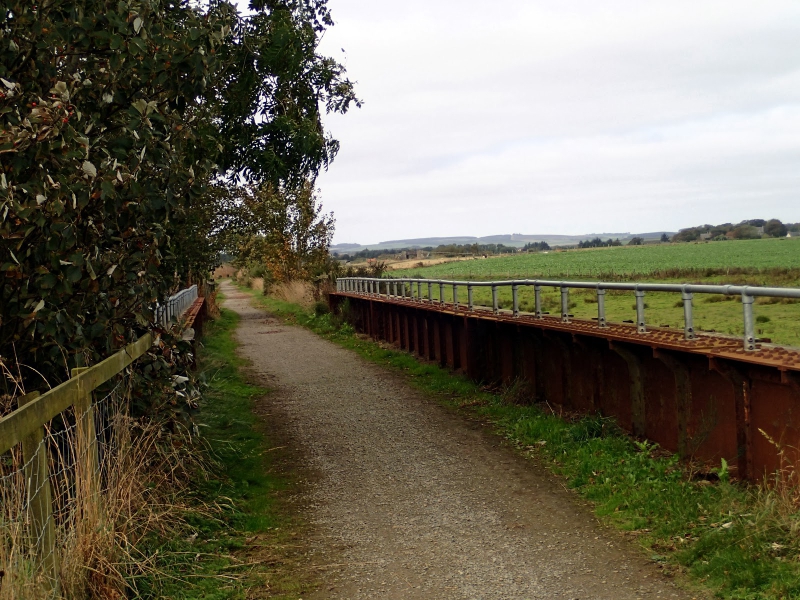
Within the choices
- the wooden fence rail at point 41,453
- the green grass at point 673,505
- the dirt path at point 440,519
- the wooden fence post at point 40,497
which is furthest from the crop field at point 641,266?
the wooden fence post at point 40,497

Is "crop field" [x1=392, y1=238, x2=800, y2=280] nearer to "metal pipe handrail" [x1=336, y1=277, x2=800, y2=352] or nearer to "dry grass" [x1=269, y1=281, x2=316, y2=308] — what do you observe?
"dry grass" [x1=269, y1=281, x2=316, y2=308]

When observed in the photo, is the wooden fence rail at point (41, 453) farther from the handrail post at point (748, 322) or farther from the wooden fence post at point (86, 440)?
the handrail post at point (748, 322)

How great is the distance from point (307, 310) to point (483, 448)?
2431 centimetres

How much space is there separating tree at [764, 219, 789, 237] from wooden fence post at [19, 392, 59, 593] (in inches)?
4652

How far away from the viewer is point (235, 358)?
19609mm

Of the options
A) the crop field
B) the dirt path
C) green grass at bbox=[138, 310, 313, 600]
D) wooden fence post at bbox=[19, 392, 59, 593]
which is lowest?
the dirt path

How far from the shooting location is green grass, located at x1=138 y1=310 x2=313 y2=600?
5.52 metres

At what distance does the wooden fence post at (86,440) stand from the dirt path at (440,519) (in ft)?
5.09

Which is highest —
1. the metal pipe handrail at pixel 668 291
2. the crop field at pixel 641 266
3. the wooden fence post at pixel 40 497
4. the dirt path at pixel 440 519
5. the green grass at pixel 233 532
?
the metal pipe handrail at pixel 668 291

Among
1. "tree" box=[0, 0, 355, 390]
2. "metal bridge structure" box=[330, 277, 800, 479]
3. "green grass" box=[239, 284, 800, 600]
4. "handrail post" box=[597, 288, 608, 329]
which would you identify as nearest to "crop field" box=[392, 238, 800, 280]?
"metal bridge structure" box=[330, 277, 800, 479]

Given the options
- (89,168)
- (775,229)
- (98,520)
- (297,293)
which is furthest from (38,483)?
(775,229)

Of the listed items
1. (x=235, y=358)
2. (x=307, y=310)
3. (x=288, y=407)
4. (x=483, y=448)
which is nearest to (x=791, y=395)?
(x=483, y=448)

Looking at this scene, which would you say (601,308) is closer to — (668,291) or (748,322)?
(668,291)

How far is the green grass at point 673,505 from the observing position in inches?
207
